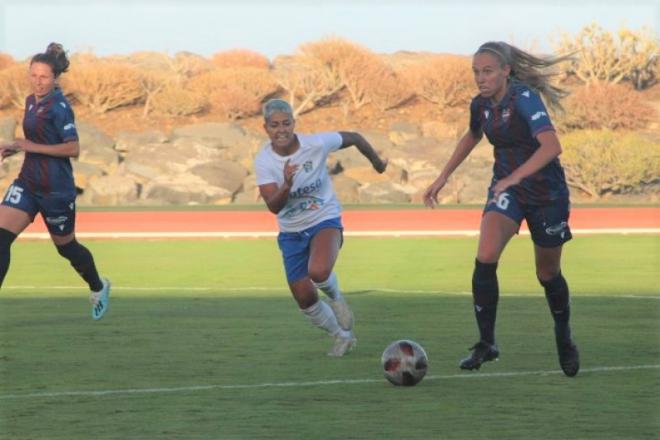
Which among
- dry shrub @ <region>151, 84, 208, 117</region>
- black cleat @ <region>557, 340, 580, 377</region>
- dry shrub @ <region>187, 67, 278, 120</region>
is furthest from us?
dry shrub @ <region>187, 67, 278, 120</region>

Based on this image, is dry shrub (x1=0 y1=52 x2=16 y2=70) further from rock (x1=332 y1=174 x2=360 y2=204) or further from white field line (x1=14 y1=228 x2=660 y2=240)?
white field line (x1=14 y1=228 x2=660 y2=240)

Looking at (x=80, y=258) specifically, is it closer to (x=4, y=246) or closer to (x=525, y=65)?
(x=4, y=246)

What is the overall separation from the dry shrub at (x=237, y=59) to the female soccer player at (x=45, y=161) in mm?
70973

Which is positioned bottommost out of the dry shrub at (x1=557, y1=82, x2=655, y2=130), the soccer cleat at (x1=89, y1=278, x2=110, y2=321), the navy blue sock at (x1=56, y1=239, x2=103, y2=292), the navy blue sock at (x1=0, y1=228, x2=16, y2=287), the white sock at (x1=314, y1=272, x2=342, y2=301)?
the dry shrub at (x1=557, y1=82, x2=655, y2=130)

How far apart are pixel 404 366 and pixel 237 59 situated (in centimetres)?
7617

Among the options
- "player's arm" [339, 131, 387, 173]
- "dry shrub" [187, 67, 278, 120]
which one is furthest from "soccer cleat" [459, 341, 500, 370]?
"dry shrub" [187, 67, 278, 120]

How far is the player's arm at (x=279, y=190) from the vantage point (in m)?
10.9

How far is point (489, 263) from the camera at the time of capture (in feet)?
34.6

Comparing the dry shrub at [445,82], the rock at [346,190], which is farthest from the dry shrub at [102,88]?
the rock at [346,190]

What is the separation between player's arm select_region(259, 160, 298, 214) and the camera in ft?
35.9

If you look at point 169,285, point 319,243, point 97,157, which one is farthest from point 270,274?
point 97,157

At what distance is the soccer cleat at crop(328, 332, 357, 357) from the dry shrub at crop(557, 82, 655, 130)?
46.1 metres

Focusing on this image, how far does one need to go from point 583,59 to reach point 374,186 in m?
19.3

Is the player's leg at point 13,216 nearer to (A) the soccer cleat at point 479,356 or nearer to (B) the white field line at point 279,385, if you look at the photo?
(B) the white field line at point 279,385
